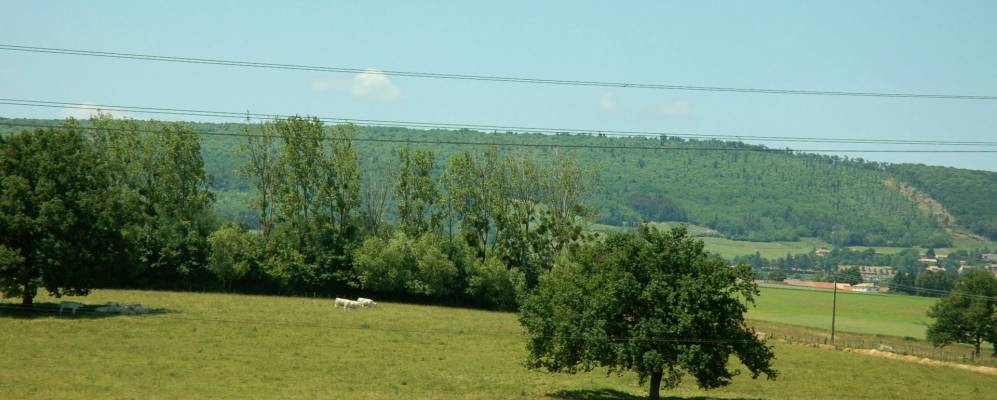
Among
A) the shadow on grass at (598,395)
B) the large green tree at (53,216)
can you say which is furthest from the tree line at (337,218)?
the shadow on grass at (598,395)

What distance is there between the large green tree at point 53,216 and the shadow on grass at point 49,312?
83cm

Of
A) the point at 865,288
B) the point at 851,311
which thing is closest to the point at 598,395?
the point at 851,311

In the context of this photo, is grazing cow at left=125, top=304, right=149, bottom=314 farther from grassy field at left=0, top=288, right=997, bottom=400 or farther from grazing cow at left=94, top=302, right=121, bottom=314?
grassy field at left=0, top=288, right=997, bottom=400

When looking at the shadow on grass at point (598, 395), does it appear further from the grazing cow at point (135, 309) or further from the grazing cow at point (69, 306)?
the grazing cow at point (69, 306)

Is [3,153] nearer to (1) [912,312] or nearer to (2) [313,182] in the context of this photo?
(2) [313,182]

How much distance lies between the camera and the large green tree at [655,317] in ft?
147

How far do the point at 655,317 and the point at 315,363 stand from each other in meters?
19.5

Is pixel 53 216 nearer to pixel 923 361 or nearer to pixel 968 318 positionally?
pixel 923 361

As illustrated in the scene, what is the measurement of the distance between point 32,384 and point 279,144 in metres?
61.4

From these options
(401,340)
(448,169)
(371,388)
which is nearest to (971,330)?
(448,169)

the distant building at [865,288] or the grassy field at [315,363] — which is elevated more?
the grassy field at [315,363]

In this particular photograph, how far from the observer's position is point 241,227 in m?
95.6

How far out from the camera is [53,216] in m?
64.0

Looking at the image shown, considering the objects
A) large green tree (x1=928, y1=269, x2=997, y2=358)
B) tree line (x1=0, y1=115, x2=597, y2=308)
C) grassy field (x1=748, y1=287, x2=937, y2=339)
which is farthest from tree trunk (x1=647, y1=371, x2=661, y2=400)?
grassy field (x1=748, y1=287, x2=937, y2=339)
